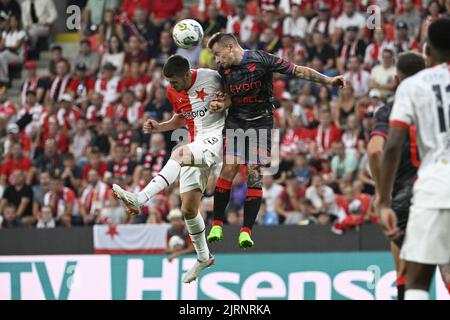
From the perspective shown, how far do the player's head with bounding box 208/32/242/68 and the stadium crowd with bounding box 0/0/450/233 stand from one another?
7.30 meters

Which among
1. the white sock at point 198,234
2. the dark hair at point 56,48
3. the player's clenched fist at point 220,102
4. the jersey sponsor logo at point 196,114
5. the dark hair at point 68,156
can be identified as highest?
the dark hair at point 56,48

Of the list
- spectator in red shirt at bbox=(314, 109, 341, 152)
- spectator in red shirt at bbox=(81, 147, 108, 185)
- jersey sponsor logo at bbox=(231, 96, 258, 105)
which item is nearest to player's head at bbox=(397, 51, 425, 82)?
jersey sponsor logo at bbox=(231, 96, 258, 105)

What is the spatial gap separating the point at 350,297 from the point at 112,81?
9.29 metres

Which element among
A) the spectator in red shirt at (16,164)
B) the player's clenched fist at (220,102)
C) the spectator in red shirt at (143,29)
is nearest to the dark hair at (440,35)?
the player's clenched fist at (220,102)

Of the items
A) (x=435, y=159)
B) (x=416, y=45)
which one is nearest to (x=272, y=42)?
(x=416, y=45)

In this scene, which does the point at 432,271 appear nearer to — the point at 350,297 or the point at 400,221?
the point at 400,221

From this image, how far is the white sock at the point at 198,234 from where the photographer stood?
1248cm

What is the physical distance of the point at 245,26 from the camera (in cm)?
2369

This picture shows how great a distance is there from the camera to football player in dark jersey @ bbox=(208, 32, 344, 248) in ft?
38.8

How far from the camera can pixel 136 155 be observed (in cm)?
2180

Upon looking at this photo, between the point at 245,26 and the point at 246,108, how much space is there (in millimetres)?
11920

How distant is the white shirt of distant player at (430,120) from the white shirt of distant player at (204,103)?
486 centimetres

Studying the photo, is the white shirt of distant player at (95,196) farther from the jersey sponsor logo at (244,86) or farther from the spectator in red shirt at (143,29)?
the jersey sponsor logo at (244,86)

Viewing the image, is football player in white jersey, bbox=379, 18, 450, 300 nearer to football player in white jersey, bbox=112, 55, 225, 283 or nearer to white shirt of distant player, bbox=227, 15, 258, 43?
football player in white jersey, bbox=112, 55, 225, 283
